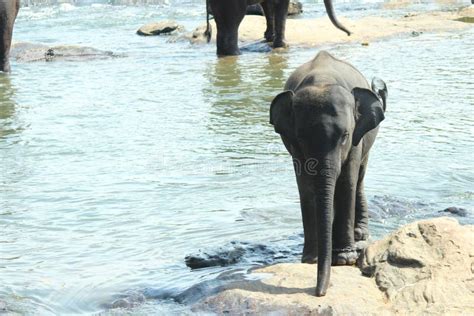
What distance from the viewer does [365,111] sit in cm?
651

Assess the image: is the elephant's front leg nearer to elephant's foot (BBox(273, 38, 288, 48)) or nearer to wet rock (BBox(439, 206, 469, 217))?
wet rock (BBox(439, 206, 469, 217))

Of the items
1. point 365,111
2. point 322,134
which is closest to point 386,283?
point 322,134

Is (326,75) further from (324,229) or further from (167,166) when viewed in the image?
(167,166)

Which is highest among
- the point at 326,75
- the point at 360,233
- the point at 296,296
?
the point at 326,75

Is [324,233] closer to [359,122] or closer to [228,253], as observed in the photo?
[359,122]

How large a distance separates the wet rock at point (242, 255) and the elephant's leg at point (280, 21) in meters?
12.9

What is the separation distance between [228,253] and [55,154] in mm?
4492

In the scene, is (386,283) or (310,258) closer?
(386,283)

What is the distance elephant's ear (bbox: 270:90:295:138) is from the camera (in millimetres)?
6281

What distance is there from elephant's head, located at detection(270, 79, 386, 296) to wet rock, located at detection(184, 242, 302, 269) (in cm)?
99

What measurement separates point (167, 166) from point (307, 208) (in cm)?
401


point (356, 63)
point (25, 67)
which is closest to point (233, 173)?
point (356, 63)

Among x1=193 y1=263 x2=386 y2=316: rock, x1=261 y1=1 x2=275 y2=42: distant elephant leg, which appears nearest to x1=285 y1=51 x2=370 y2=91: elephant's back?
x1=193 y1=263 x2=386 y2=316: rock

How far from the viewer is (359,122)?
650 centimetres
